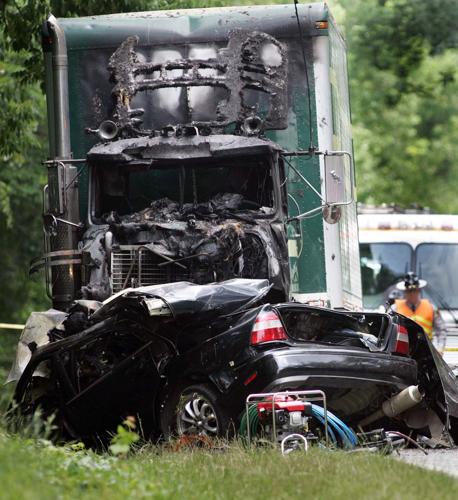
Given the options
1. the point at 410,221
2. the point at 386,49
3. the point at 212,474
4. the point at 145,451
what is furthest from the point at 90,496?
the point at 386,49

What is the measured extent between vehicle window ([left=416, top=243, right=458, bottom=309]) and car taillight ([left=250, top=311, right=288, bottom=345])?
10.3m

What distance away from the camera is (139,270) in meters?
12.3

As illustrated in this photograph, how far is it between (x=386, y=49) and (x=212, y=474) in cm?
2803

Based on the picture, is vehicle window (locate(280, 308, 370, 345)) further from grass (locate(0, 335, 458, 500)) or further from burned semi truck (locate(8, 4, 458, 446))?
grass (locate(0, 335, 458, 500))

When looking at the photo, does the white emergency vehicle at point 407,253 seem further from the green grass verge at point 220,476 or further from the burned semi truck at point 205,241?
the green grass verge at point 220,476

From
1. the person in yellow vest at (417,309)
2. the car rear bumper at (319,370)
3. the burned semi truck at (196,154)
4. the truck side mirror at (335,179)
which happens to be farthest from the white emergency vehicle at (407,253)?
the car rear bumper at (319,370)

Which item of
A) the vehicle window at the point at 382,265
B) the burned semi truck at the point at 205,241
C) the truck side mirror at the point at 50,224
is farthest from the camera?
the vehicle window at the point at 382,265

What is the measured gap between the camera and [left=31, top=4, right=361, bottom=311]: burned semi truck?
12328 mm

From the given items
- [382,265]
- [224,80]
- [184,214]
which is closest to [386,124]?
[382,265]

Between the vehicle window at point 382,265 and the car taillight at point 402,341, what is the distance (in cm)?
946

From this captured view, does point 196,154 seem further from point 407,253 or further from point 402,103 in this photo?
point 402,103

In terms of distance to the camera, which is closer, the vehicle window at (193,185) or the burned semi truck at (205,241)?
the burned semi truck at (205,241)

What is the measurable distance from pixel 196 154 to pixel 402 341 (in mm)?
2643

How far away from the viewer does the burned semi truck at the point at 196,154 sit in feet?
40.4
